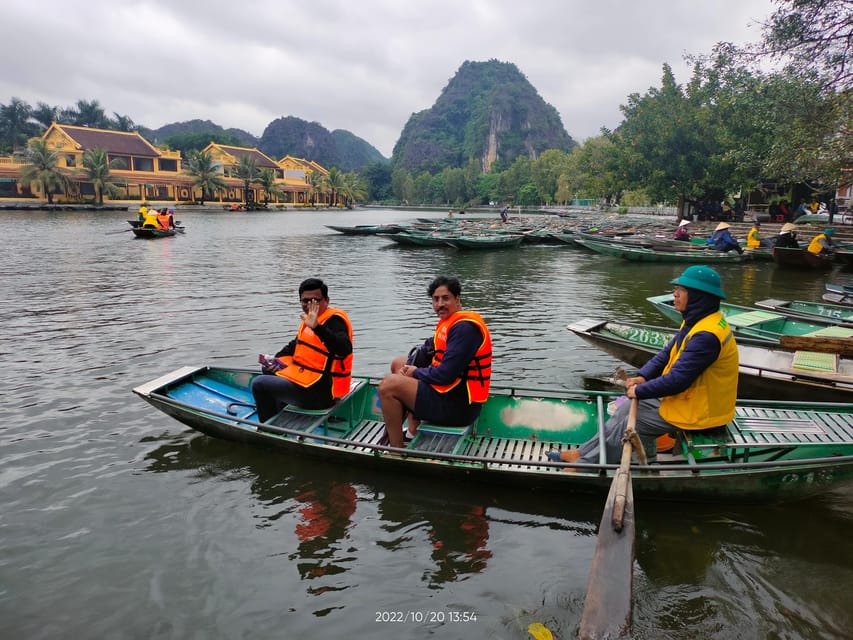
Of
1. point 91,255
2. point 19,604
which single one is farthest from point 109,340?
point 91,255

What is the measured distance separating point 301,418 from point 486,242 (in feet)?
80.8

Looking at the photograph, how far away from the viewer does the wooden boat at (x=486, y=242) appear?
28984 millimetres

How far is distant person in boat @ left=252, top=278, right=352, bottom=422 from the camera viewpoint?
534 cm

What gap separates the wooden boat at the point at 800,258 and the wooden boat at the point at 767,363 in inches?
591

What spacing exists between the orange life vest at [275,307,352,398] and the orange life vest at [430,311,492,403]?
100cm

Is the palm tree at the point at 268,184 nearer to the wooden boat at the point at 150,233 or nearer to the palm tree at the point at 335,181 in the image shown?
the palm tree at the point at 335,181

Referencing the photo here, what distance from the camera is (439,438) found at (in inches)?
208

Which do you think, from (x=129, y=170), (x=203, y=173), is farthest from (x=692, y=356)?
(x=129, y=170)

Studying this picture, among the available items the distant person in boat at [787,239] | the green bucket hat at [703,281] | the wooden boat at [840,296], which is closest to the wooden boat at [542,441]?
the green bucket hat at [703,281]

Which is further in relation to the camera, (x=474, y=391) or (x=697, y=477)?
(x=474, y=391)

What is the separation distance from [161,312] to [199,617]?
1075 cm

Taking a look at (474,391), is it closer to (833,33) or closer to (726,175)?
(833,33)

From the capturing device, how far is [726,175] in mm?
30578

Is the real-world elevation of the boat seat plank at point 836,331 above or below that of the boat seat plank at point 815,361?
above
